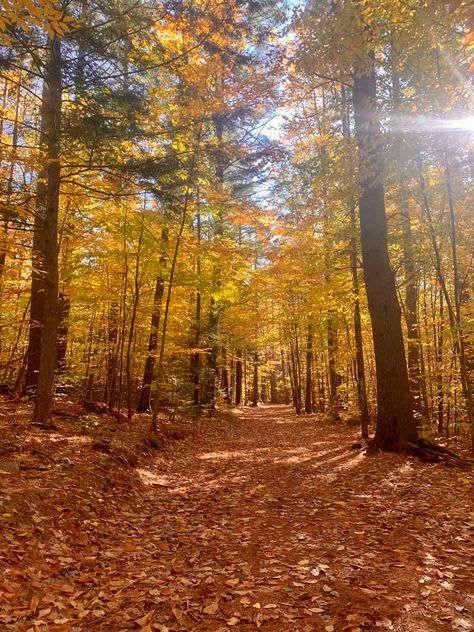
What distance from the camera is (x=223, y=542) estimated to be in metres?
4.61

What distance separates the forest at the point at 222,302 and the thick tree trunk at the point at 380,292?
6cm

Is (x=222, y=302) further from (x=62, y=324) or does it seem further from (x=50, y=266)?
(x=50, y=266)

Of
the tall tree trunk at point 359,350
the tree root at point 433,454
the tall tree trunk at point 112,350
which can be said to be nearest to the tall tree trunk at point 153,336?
the tall tree trunk at point 112,350

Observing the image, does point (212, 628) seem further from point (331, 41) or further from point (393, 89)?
point (393, 89)

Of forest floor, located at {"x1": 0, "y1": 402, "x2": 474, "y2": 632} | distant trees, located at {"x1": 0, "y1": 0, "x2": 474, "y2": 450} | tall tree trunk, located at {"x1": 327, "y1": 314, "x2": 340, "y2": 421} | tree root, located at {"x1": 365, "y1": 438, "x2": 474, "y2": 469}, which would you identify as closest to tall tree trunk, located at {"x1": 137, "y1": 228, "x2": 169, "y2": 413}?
distant trees, located at {"x1": 0, "y1": 0, "x2": 474, "y2": 450}

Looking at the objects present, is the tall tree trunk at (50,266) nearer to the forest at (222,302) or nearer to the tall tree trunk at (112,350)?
the forest at (222,302)

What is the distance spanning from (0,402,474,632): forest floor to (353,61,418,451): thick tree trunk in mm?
831

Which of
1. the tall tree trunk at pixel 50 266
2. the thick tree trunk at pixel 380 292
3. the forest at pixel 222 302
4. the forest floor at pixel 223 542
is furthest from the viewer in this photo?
the thick tree trunk at pixel 380 292

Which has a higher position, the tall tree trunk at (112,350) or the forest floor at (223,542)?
the tall tree trunk at (112,350)

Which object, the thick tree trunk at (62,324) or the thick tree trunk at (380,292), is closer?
the thick tree trunk at (380,292)

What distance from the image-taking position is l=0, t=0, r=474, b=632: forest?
352 cm

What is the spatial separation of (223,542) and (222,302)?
12.5 metres

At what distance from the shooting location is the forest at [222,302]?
11.5ft

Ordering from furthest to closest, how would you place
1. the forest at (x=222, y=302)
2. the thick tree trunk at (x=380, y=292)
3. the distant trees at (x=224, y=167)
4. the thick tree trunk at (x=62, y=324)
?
the thick tree trunk at (x=62, y=324) < the thick tree trunk at (x=380, y=292) < the distant trees at (x=224, y=167) < the forest at (x=222, y=302)
